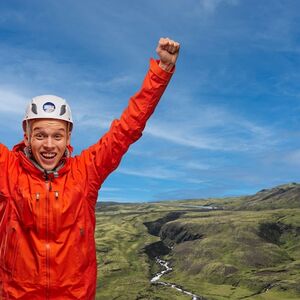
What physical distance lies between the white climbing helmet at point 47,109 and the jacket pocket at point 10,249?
2238 millimetres

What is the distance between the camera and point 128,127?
28.6 ft

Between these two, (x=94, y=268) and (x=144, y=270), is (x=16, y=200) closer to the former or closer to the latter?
(x=94, y=268)

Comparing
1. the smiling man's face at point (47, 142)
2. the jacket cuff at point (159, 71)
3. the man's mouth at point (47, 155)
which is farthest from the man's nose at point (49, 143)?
the jacket cuff at point (159, 71)

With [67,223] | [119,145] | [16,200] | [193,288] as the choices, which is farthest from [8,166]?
[193,288]

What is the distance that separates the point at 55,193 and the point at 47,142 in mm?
1053

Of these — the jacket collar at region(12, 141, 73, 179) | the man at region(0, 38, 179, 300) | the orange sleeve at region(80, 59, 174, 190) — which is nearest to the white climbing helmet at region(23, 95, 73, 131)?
the man at region(0, 38, 179, 300)

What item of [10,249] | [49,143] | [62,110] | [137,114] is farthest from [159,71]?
[10,249]

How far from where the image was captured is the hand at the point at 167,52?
863cm

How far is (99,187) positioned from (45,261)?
185cm

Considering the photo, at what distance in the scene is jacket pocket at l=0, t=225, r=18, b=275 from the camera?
8422 millimetres

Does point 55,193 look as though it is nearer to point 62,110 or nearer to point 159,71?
point 62,110

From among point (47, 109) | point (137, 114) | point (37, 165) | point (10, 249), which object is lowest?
point (10, 249)

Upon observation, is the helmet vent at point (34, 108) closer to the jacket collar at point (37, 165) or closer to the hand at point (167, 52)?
the jacket collar at point (37, 165)

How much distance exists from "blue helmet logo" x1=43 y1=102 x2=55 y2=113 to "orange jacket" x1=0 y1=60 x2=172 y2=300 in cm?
102
